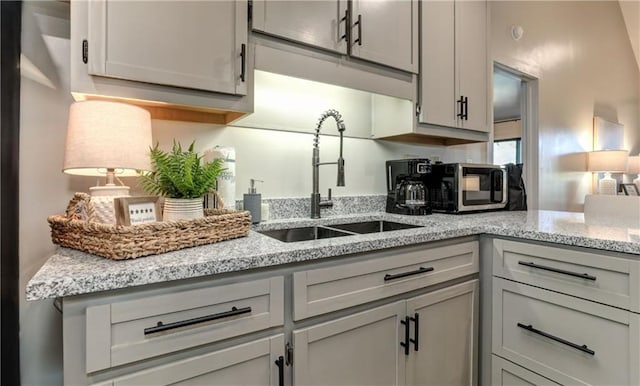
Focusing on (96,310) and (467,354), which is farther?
(467,354)

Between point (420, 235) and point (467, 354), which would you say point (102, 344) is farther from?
point (467, 354)

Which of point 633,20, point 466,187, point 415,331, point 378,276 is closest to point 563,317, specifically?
point 415,331

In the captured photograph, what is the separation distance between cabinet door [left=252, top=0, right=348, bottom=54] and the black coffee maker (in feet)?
2.49

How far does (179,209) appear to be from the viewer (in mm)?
1036

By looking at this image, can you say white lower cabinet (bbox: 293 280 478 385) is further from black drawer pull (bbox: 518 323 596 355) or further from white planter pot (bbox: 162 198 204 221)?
white planter pot (bbox: 162 198 204 221)

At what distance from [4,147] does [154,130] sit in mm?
463

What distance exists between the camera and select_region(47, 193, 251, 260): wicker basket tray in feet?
2.66

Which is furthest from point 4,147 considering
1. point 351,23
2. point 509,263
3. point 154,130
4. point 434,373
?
point 509,263

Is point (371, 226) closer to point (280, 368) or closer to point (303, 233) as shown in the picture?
point (303, 233)

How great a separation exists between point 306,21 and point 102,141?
888 mm

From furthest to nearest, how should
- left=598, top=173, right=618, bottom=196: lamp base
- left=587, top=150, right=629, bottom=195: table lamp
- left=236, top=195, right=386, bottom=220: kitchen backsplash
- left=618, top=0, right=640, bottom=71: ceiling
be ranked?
1. left=618, top=0, right=640, bottom=71: ceiling
2. left=598, top=173, right=618, bottom=196: lamp base
3. left=587, top=150, right=629, bottom=195: table lamp
4. left=236, top=195, right=386, bottom=220: kitchen backsplash

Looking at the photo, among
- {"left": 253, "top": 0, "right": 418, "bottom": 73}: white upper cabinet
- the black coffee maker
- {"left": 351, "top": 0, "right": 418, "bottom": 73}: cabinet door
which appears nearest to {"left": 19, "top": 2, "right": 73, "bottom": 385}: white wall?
{"left": 253, "top": 0, "right": 418, "bottom": 73}: white upper cabinet

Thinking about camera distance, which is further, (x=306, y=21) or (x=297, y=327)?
(x=306, y=21)

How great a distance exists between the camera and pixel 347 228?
5.69 feet
